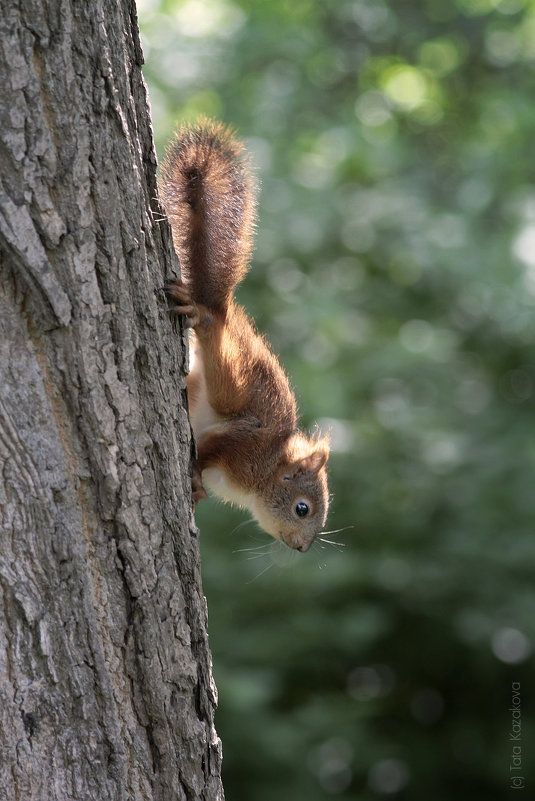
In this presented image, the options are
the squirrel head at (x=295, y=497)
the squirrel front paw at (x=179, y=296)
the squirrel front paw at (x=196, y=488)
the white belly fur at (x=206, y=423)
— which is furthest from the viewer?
the squirrel head at (x=295, y=497)

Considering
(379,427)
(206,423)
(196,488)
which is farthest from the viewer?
(379,427)

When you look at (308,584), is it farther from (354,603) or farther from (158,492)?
(158,492)

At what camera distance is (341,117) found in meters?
4.70

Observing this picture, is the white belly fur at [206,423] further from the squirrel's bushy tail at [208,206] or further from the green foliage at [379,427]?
the green foliage at [379,427]

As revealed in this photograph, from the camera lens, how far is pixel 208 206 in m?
2.12

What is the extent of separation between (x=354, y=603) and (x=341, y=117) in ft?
7.82

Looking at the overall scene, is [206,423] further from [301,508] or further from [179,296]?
[179,296]

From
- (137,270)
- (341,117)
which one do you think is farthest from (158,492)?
(341,117)

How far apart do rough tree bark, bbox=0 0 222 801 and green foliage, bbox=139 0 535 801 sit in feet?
6.39

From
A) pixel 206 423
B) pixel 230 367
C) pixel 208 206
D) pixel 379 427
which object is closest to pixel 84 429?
pixel 208 206

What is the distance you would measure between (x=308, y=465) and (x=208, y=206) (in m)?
1.01

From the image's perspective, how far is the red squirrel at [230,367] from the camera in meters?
2.11

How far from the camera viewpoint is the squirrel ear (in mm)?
2816

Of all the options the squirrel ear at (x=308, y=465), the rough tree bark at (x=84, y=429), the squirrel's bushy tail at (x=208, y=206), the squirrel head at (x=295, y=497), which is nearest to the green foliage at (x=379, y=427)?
the squirrel head at (x=295, y=497)
